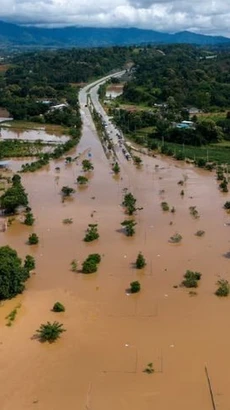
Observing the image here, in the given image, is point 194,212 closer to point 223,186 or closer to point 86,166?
point 223,186

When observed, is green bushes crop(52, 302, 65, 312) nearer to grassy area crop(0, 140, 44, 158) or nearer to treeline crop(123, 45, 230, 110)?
grassy area crop(0, 140, 44, 158)

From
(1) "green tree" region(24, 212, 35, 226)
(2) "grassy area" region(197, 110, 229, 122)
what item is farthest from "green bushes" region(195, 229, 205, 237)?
(2) "grassy area" region(197, 110, 229, 122)

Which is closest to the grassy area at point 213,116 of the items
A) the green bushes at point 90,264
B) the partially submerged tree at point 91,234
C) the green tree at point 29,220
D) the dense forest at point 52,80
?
the dense forest at point 52,80

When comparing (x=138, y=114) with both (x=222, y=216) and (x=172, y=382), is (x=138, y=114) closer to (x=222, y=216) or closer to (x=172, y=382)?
(x=222, y=216)

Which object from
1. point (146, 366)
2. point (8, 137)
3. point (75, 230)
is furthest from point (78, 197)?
point (8, 137)

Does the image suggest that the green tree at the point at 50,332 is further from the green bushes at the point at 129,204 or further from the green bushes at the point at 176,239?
the green bushes at the point at 129,204

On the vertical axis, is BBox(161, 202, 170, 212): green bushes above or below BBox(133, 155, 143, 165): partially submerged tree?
above

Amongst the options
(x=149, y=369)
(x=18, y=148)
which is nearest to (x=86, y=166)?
(x=18, y=148)
